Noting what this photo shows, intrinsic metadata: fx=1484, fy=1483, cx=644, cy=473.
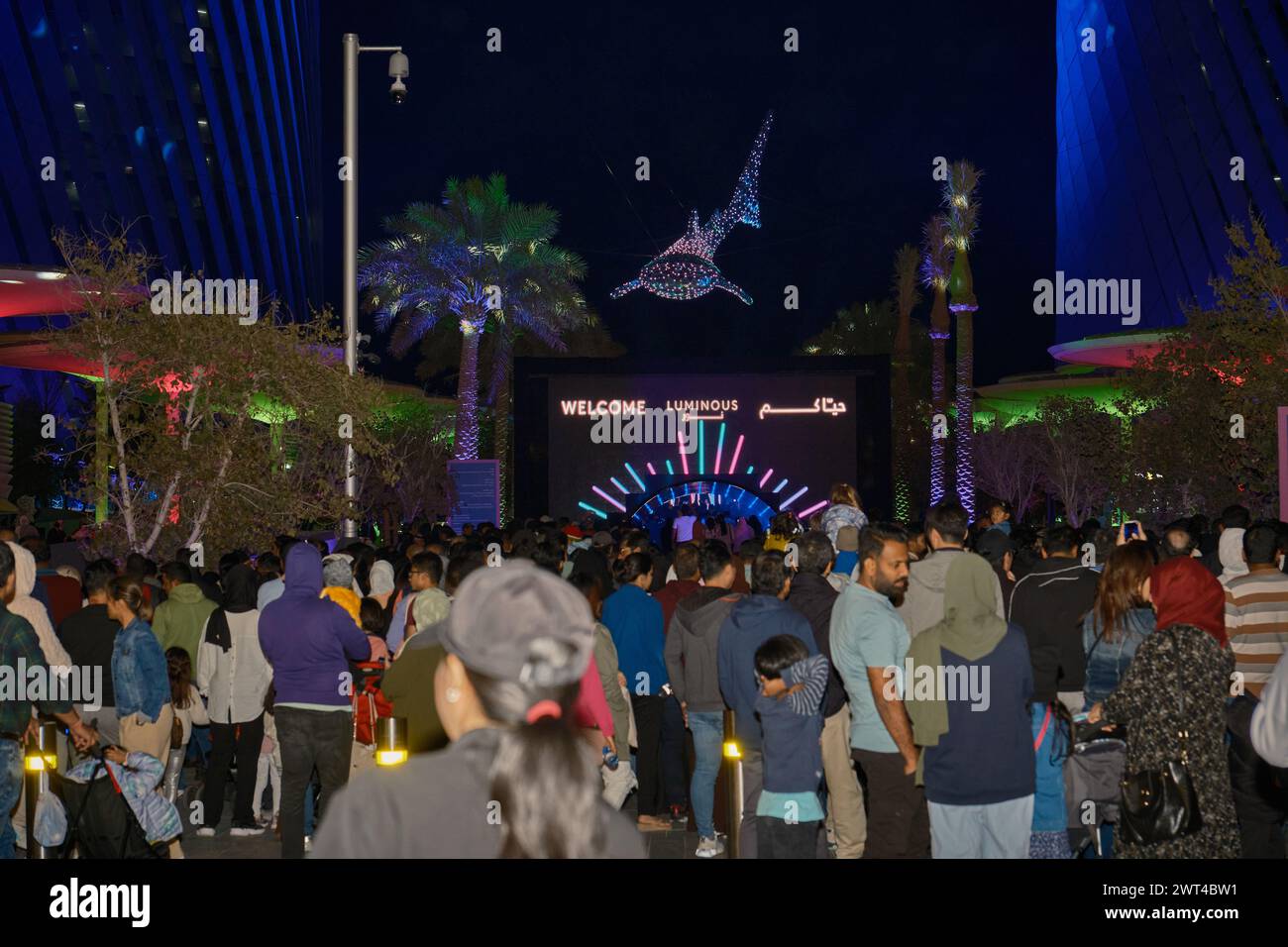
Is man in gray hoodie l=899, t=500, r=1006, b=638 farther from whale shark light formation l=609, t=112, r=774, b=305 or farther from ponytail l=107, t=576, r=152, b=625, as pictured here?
whale shark light formation l=609, t=112, r=774, b=305

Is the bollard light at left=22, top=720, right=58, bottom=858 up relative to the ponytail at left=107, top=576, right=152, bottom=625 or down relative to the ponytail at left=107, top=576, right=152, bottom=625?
down

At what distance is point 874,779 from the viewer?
797 centimetres

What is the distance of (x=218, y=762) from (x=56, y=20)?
178 ft

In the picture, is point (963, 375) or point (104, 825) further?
point (963, 375)

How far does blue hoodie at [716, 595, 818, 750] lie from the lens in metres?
8.38

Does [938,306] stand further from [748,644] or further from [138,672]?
[138,672]

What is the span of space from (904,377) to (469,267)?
21728mm

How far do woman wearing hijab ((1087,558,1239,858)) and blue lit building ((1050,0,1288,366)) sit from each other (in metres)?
50.5

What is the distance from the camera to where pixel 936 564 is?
8414mm

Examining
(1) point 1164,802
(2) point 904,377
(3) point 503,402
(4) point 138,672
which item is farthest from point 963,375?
(1) point 1164,802

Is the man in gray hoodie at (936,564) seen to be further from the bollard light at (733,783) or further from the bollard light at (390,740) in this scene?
the bollard light at (390,740)

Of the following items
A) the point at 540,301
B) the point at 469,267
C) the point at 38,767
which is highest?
the point at 469,267

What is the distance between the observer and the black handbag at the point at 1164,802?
6.20 metres

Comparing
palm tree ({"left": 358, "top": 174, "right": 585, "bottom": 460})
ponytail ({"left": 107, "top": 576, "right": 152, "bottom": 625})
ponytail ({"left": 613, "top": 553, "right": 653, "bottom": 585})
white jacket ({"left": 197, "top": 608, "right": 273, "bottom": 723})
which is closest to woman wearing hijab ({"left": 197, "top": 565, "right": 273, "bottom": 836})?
white jacket ({"left": 197, "top": 608, "right": 273, "bottom": 723})
